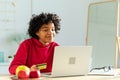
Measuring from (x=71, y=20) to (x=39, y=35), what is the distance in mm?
1787

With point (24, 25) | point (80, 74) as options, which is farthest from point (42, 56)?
point (24, 25)

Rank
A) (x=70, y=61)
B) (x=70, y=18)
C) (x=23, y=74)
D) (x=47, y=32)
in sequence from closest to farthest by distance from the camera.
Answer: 1. (x=23, y=74)
2. (x=70, y=61)
3. (x=47, y=32)
4. (x=70, y=18)

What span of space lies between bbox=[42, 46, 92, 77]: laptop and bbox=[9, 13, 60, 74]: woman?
0.35 m

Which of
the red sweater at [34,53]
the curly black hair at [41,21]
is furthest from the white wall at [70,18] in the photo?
the red sweater at [34,53]

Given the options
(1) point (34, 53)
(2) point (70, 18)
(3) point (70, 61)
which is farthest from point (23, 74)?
(2) point (70, 18)

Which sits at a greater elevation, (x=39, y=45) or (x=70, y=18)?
(x=70, y=18)

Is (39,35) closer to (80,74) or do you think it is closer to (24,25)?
(80,74)

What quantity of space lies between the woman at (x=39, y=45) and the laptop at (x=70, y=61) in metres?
0.35

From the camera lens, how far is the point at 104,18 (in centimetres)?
342

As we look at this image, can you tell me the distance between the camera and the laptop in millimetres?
1833

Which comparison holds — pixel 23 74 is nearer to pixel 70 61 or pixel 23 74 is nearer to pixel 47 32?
pixel 70 61

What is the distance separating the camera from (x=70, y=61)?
186 cm

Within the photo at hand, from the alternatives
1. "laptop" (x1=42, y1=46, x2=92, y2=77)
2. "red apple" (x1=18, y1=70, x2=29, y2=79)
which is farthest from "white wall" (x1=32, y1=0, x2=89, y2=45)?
"red apple" (x1=18, y1=70, x2=29, y2=79)

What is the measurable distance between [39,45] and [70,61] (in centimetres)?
49
